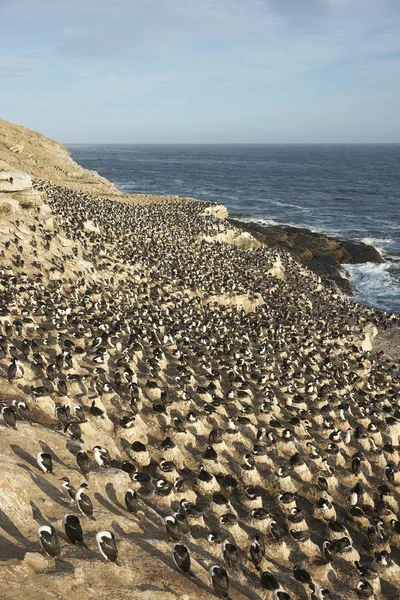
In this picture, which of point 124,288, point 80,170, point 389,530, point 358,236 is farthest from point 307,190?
point 389,530

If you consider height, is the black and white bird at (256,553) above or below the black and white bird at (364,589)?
above

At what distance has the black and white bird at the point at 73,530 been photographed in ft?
33.3

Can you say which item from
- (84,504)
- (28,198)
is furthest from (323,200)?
(84,504)

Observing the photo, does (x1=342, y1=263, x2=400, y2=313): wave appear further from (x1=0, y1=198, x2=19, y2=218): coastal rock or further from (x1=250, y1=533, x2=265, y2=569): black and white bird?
(x1=250, y1=533, x2=265, y2=569): black and white bird

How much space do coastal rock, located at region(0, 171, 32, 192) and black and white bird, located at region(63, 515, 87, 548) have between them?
33470 mm

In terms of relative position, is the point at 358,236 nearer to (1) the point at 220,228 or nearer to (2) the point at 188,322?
(1) the point at 220,228

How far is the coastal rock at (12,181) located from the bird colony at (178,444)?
2.78 meters

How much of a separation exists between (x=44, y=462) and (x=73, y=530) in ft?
9.57

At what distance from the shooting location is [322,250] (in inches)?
2692

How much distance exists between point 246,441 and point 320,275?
145 feet

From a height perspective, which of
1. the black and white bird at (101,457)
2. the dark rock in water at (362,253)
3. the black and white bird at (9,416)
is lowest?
the black and white bird at (101,457)

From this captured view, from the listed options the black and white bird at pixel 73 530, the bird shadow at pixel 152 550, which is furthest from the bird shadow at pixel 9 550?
the bird shadow at pixel 152 550

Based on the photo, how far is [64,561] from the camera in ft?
31.7

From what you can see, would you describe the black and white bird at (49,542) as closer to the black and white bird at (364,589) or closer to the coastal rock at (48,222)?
the black and white bird at (364,589)
